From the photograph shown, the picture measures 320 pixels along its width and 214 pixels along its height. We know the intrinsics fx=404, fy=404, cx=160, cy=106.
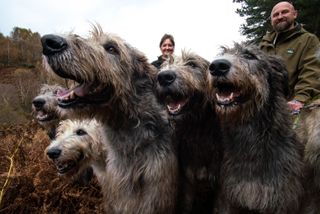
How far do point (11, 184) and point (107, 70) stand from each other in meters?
2.60

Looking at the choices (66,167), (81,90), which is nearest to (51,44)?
(81,90)

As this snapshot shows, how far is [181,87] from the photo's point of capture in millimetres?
4312

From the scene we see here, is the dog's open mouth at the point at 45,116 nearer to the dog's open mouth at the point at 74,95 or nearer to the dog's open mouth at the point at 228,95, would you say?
the dog's open mouth at the point at 74,95

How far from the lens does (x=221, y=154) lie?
4531mm

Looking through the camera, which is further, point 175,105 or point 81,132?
point 81,132

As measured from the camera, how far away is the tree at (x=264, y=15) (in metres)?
17.0

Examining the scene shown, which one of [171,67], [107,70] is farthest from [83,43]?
[171,67]

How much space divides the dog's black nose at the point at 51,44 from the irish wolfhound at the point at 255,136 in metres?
1.46

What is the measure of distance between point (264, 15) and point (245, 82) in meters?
16.3

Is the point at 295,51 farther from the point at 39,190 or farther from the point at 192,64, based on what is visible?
the point at 39,190

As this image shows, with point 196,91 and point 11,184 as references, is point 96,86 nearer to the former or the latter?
point 196,91

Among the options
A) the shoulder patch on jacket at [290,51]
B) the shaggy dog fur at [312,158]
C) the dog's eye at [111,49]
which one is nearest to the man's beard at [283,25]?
the shoulder patch on jacket at [290,51]

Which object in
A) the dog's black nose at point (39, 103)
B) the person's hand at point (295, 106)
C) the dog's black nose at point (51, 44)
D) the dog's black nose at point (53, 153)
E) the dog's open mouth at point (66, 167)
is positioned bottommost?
the dog's open mouth at point (66, 167)

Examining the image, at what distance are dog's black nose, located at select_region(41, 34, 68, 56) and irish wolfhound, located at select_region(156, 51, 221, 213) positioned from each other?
3.73 feet
